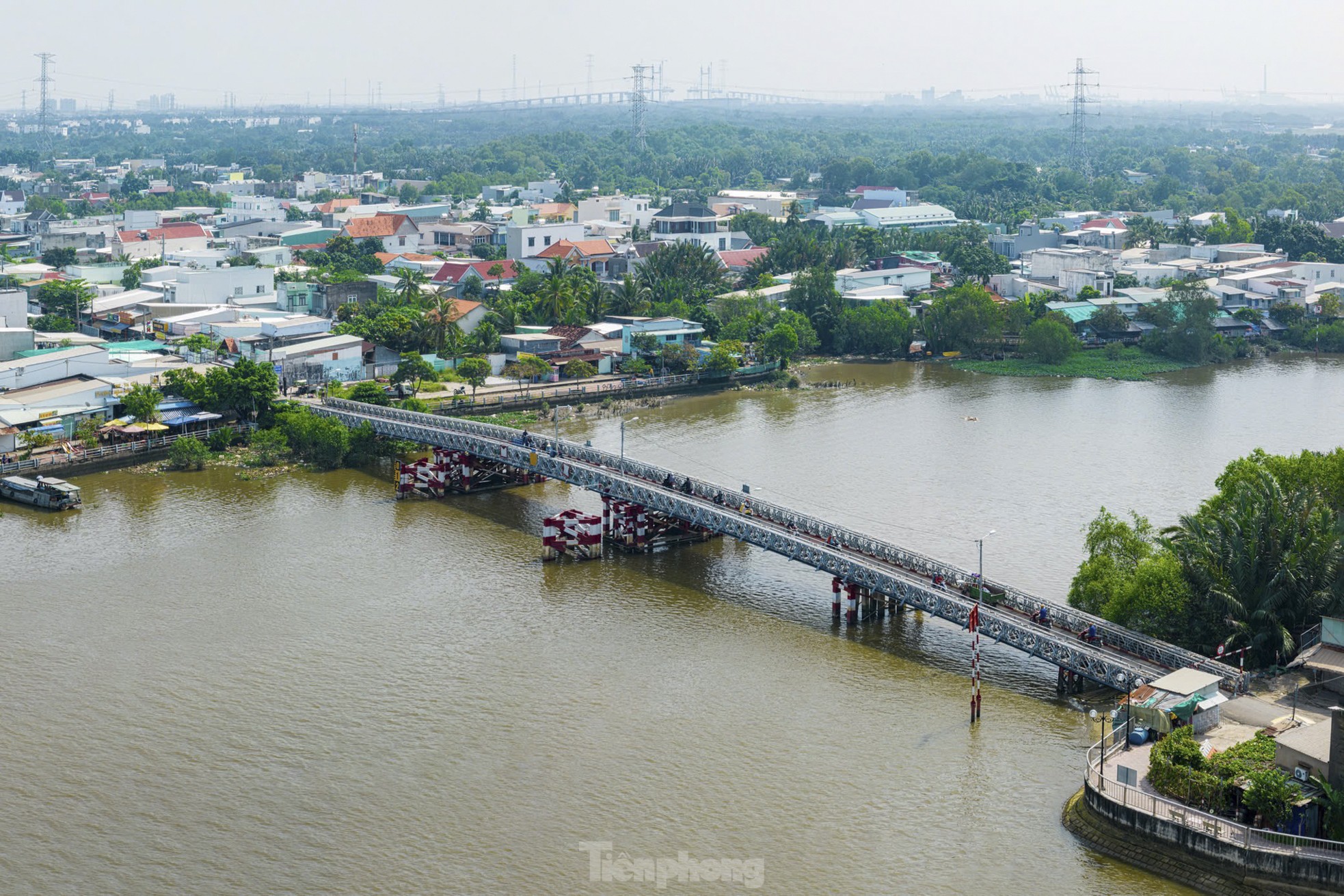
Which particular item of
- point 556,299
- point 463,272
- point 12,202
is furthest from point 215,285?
point 12,202

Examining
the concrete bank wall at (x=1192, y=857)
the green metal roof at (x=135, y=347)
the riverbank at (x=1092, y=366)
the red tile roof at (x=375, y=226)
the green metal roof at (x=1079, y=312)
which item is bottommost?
the concrete bank wall at (x=1192, y=857)

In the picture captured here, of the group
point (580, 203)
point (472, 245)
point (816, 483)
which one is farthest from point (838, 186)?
point (816, 483)

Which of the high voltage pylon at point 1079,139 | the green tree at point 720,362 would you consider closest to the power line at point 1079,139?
the high voltage pylon at point 1079,139

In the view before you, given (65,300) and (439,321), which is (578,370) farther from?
(65,300)

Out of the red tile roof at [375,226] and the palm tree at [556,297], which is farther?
the red tile roof at [375,226]

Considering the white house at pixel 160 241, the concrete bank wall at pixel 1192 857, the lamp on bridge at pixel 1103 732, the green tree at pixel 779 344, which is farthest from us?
the white house at pixel 160 241

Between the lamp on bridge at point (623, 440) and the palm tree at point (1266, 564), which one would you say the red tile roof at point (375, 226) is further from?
the palm tree at point (1266, 564)

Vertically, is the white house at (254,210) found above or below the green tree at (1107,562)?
above

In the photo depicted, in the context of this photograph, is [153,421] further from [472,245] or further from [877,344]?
[472,245]
